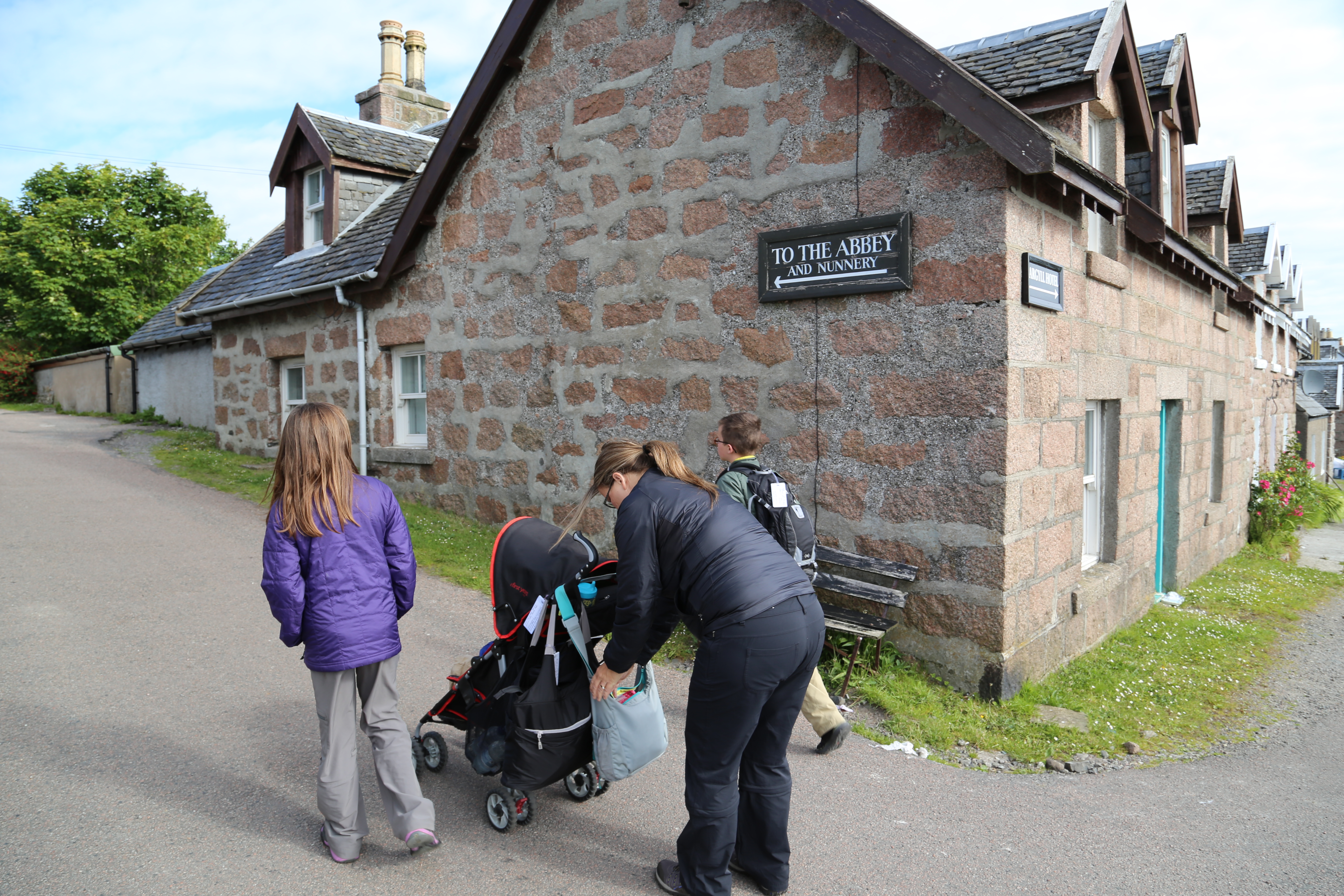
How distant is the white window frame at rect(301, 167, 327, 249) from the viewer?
13.0 meters

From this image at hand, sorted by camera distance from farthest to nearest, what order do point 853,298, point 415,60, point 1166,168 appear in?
point 415,60
point 1166,168
point 853,298

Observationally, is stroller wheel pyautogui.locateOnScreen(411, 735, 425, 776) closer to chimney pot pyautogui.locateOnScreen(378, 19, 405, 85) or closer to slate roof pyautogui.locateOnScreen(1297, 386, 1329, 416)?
chimney pot pyautogui.locateOnScreen(378, 19, 405, 85)

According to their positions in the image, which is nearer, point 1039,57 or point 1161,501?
point 1039,57

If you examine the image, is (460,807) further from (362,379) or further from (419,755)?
(362,379)

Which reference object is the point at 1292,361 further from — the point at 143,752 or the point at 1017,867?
the point at 143,752

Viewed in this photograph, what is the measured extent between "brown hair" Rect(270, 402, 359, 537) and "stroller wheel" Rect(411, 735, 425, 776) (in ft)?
4.65

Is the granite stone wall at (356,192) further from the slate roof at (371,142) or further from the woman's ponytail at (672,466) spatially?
the woman's ponytail at (672,466)

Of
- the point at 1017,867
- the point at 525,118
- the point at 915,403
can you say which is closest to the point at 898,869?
the point at 1017,867

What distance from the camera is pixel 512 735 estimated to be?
3688 millimetres

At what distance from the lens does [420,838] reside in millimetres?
3551

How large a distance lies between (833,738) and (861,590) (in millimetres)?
1332

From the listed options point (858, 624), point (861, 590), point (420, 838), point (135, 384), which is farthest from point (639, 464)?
point (135, 384)

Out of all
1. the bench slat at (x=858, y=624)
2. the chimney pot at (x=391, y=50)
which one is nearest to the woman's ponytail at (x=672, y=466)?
the bench slat at (x=858, y=624)

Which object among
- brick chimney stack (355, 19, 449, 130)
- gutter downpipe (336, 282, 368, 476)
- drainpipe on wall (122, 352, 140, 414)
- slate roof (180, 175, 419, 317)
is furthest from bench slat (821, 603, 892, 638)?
drainpipe on wall (122, 352, 140, 414)
